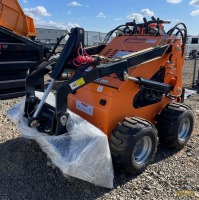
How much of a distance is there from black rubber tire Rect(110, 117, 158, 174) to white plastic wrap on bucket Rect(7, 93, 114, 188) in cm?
18

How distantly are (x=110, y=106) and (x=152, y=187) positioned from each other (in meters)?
1.04

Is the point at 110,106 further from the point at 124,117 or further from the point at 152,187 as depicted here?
the point at 152,187

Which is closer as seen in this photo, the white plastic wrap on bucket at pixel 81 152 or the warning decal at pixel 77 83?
the white plastic wrap on bucket at pixel 81 152

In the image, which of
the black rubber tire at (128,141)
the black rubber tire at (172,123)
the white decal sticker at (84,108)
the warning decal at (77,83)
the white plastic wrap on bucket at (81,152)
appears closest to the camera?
the white plastic wrap on bucket at (81,152)

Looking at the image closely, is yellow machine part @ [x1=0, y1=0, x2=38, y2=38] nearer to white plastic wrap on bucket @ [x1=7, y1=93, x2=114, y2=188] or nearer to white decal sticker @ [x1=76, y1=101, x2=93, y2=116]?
white decal sticker @ [x1=76, y1=101, x2=93, y2=116]

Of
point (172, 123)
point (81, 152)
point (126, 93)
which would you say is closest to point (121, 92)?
point (126, 93)

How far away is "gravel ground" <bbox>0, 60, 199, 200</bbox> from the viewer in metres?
2.95

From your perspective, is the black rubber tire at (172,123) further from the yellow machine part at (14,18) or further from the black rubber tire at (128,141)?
the yellow machine part at (14,18)

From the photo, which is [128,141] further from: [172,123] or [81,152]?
[172,123]

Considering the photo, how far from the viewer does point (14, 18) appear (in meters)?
6.60

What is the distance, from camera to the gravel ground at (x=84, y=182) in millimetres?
2951

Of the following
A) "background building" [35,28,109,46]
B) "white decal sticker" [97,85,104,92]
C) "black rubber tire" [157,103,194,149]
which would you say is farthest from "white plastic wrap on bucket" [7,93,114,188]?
"background building" [35,28,109,46]

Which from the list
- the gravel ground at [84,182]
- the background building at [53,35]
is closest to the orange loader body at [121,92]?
the gravel ground at [84,182]

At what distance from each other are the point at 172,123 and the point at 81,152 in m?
1.54
